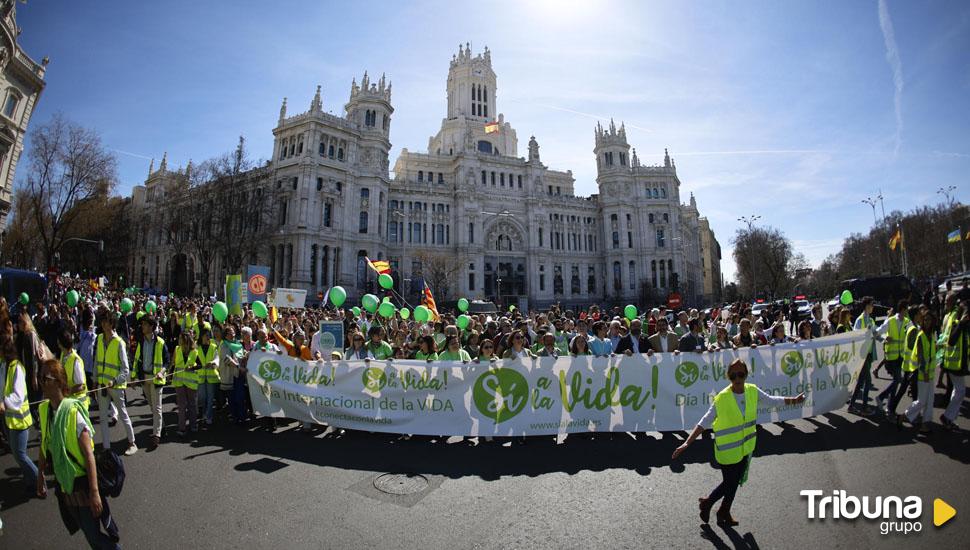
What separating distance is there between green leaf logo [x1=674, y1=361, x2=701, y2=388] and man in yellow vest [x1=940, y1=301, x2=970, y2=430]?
13.7 feet

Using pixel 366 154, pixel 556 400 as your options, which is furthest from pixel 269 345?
pixel 366 154

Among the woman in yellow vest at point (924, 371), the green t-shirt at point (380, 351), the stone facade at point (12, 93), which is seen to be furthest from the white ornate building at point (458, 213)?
the woman in yellow vest at point (924, 371)

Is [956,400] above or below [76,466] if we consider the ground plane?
below

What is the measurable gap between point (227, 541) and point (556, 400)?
4.91 meters

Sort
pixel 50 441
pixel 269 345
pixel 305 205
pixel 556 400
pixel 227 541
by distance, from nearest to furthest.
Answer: pixel 50 441
pixel 227 541
pixel 556 400
pixel 269 345
pixel 305 205

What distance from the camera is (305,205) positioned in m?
45.3

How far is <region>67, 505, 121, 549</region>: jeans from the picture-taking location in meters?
3.30

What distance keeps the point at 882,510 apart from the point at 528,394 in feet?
15.0

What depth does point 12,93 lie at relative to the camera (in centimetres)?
2573

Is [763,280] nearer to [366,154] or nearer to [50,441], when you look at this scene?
[366,154]

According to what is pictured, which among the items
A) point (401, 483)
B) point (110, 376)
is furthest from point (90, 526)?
point (110, 376)

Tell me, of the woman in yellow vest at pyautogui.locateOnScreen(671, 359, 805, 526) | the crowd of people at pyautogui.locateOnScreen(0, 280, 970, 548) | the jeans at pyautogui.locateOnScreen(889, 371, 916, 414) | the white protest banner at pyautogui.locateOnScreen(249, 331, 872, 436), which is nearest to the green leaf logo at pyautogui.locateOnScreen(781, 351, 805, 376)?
the white protest banner at pyautogui.locateOnScreen(249, 331, 872, 436)

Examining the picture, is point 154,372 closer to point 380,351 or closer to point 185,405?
point 185,405

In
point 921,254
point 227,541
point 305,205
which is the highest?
point 305,205
